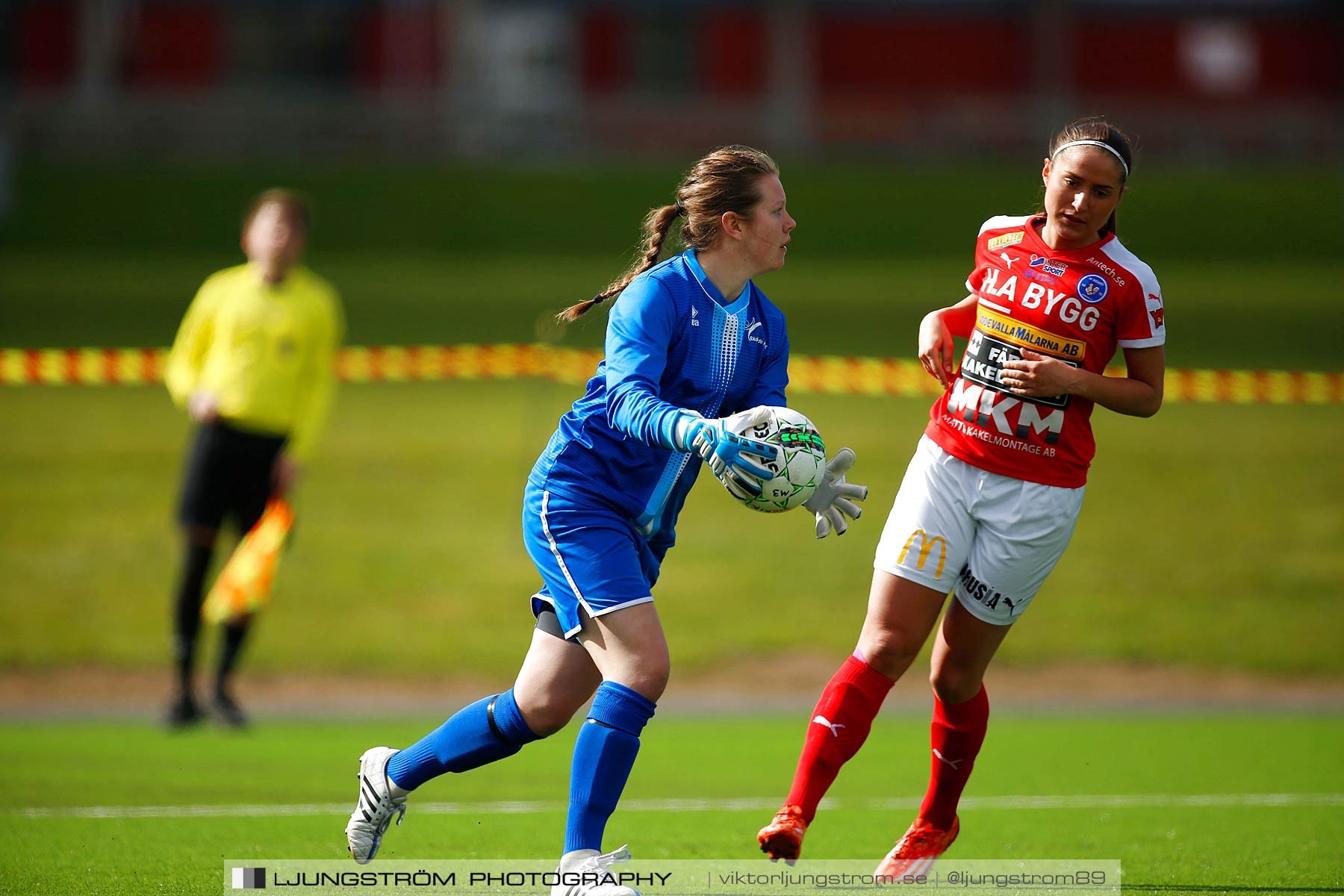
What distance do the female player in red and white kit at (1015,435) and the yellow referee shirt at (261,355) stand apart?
467cm

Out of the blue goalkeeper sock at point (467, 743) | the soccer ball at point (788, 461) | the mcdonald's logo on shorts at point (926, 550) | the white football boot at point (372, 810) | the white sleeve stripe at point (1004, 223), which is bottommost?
the white football boot at point (372, 810)

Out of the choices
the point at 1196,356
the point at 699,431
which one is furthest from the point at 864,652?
the point at 1196,356

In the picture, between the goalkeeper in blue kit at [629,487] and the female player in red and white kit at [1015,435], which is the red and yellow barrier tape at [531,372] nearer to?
the female player in red and white kit at [1015,435]

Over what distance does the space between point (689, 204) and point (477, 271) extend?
82.5 feet

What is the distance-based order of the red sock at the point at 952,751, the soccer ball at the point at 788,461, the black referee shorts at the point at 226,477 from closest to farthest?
the soccer ball at the point at 788,461 → the red sock at the point at 952,751 → the black referee shorts at the point at 226,477

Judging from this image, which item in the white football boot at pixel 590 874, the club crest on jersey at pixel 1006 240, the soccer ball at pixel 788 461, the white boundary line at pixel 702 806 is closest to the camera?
the white football boot at pixel 590 874

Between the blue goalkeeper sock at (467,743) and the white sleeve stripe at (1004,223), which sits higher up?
the white sleeve stripe at (1004,223)

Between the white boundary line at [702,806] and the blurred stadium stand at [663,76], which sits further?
the blurred stadium stand at [663,76]

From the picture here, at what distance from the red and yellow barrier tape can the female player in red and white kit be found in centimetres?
622

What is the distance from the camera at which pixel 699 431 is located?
3.86m

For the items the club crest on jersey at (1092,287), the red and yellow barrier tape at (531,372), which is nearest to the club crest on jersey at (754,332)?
the club crest on jersey at (1092,287)

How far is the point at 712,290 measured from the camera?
4.27 m

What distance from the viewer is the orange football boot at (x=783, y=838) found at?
412 centimetres

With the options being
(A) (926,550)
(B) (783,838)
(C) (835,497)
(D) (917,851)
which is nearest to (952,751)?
(D) (917,851)
